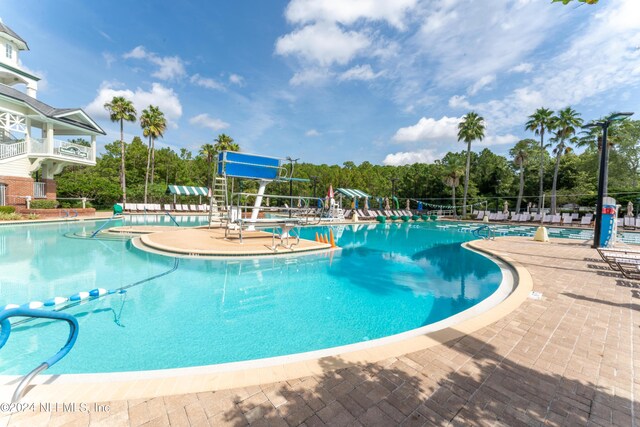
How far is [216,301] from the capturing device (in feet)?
19.2

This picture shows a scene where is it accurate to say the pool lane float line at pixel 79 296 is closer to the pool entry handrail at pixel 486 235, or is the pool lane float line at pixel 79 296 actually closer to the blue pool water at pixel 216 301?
the blue pool water at pixel 216 301

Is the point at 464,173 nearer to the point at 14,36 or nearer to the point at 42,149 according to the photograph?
the point at 42,149

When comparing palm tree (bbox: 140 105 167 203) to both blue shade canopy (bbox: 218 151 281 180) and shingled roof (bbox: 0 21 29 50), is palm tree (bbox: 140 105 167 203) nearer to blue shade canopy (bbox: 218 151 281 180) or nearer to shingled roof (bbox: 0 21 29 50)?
shingled roof (bbox: 0 21 29 50)

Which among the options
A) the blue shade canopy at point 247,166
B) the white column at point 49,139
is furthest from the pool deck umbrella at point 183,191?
the blue shade canopy at point 247,166

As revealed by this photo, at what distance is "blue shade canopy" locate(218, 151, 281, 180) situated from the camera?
11242mm

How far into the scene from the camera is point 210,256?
941 cm

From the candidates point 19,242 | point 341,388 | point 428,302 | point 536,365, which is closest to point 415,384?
point 341,388

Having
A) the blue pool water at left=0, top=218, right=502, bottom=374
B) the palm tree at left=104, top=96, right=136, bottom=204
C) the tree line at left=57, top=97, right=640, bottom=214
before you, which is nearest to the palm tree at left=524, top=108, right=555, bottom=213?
the tree line at left=57, top=97, right=640, bottom=214

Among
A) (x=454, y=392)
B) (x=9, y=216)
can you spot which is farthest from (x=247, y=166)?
(x=9, y=216)

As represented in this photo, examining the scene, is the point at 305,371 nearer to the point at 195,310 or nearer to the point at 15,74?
the point at 195,310

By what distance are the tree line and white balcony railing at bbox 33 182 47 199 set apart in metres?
6.41

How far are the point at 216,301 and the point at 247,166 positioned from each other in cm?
708

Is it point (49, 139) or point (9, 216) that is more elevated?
point (49, 139)

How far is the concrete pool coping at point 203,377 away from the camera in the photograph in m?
2.38
